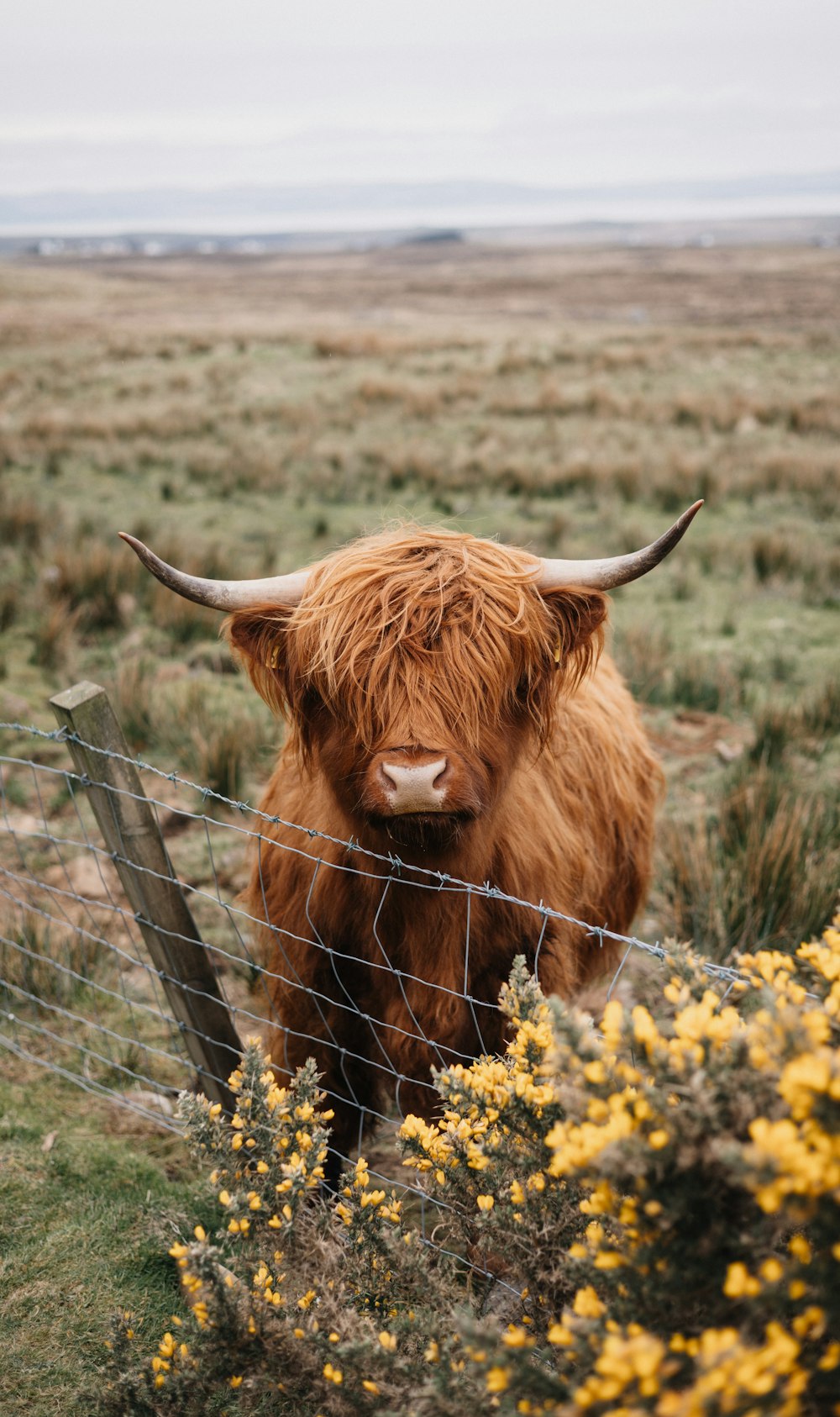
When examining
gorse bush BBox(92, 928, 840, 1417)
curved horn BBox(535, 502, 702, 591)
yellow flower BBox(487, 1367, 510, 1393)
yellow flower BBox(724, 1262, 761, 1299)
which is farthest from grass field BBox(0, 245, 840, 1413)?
yellow flower BBox(724, 1262, 761, 1299)

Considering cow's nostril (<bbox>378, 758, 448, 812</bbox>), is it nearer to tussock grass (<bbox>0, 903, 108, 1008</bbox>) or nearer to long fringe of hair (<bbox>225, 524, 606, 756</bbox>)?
long fringe of hair (<bbox>225, 524, 606, 756</bbox>)

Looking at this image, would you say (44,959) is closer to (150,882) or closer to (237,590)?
(150,882)

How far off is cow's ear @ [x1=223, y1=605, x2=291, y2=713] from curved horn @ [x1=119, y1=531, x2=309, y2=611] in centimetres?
2


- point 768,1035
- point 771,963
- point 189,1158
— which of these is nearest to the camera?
point 768,1035

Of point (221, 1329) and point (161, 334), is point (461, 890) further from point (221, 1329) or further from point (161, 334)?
point (161, 334)

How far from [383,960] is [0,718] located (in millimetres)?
4282

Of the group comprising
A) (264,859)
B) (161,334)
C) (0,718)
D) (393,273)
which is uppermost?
(393,273)

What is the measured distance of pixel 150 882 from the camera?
2820 mm

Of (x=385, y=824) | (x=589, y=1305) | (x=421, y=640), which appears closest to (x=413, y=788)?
(x=385, y=824)

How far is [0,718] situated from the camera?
19.9 ft

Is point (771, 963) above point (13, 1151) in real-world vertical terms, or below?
above

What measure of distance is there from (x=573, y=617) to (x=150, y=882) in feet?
4.60

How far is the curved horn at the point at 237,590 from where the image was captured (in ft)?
7.61

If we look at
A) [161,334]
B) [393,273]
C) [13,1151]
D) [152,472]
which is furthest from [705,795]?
[393,273]
